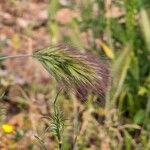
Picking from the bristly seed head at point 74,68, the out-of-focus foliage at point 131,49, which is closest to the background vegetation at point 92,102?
the out-of-focus foliage at point 131,49

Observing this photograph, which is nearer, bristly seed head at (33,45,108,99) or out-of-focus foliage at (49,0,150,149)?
bristly seed head at (33,45,108,99)

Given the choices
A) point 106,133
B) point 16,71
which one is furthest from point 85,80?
point 16,71

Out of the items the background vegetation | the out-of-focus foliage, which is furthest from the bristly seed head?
the out-of-focus foliage

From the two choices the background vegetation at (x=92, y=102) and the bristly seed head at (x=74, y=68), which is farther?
the background vegetation at (x=92, y=102)

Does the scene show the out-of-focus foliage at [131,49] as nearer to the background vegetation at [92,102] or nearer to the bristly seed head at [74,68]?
the background vegetation at [92,102]

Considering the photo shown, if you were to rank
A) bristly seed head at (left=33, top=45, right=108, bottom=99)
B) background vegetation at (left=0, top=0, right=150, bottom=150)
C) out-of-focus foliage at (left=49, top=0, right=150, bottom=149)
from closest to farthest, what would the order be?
bristly seed head at (left=33, top=45, right=108, bottom=99) < background vegetation at (left=0, top=0, right=150, bottom=150) < out-of-focus foliage at (left=49, top=0, right=150, bottom=149)

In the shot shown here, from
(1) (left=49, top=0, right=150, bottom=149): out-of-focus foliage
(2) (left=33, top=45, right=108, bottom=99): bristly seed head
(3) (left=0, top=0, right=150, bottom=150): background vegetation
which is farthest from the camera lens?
(1) (left=49, top=0, right=150, bottom=149): out-of-focus foliage

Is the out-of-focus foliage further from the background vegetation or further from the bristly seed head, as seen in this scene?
the bristly seed head
